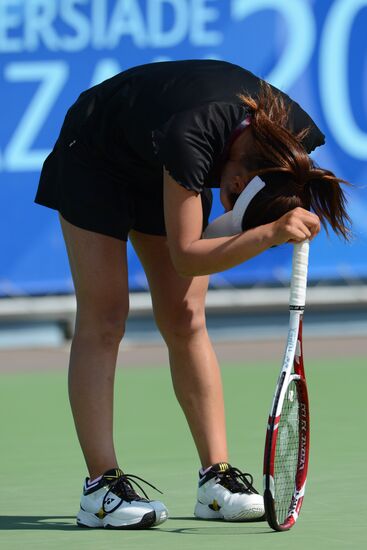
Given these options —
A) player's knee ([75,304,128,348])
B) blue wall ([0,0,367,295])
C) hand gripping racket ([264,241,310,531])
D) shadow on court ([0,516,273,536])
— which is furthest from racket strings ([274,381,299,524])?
blue wall ([0,0,367,295])

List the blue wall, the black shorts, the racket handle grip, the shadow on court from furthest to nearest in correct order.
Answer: the blue wall, the black shorts, the shadow on court, the racket handle grip

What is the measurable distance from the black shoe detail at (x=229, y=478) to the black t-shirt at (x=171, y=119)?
0.91 metres

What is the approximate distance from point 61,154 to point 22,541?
3.97ft

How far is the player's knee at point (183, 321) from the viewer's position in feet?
15.0

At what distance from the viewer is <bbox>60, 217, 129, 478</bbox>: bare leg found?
4422 mm

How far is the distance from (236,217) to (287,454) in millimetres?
701

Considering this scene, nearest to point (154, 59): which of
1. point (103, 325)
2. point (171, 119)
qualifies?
point (103, 325)

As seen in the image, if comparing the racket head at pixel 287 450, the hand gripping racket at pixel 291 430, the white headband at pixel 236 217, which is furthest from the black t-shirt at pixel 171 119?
the racket head at pixel 287 450

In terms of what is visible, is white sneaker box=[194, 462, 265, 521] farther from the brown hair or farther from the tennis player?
the brown hair

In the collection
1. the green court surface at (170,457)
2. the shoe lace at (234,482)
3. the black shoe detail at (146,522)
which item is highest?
the shoe lace at (234,482)

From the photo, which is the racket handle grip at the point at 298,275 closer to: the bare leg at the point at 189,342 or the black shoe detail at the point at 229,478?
the bare leg at the point at 189,342

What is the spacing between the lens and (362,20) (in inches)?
376

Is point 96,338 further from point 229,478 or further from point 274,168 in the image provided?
point 274,168

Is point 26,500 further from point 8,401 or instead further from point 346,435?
point 8,401
